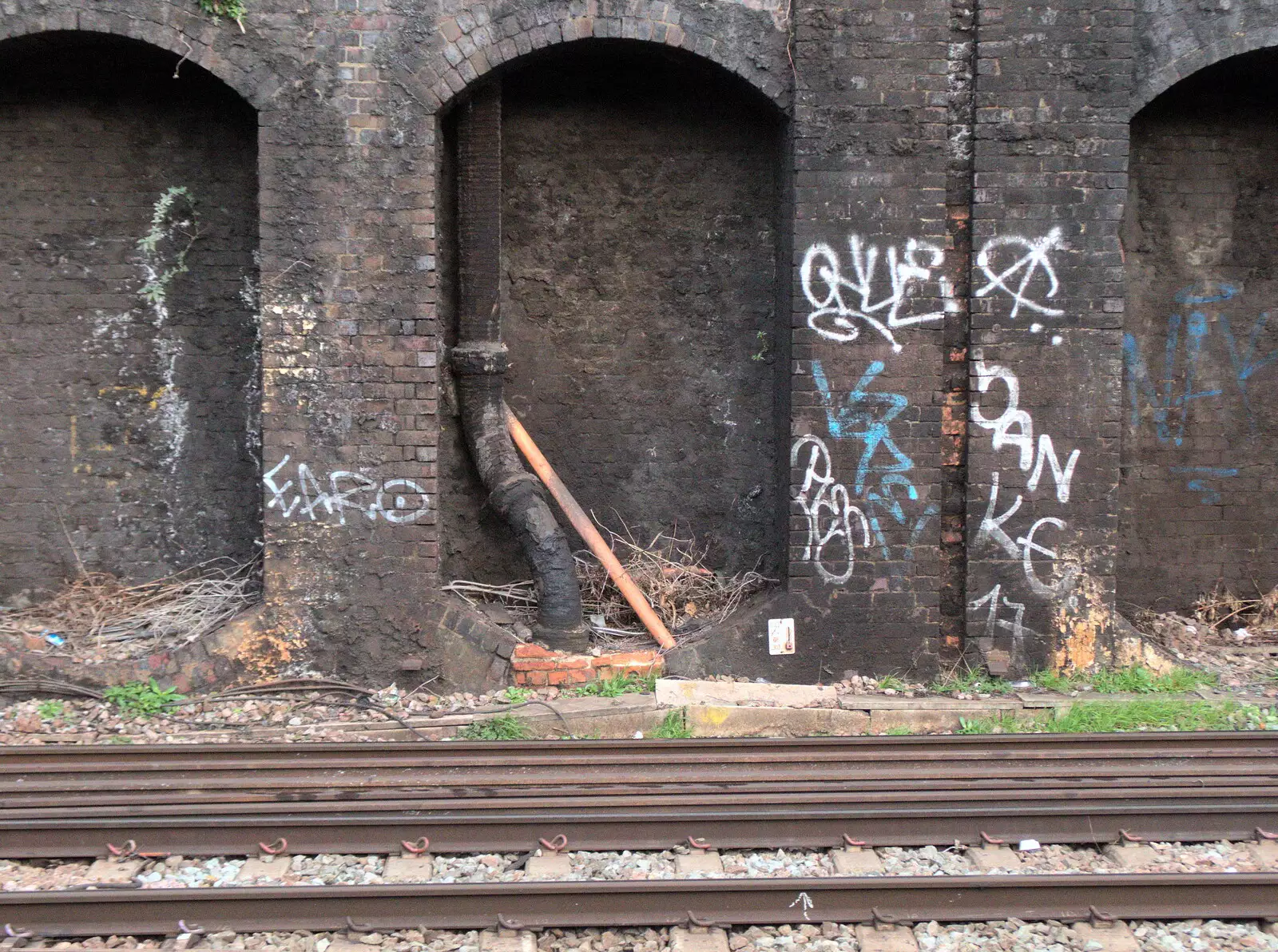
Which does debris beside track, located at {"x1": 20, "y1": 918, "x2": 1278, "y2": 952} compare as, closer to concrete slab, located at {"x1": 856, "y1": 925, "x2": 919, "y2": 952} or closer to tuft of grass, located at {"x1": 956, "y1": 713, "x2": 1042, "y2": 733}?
concrete slab, located at {"x1": 856, "y1": 925, "x2": 919, "y2": 952}

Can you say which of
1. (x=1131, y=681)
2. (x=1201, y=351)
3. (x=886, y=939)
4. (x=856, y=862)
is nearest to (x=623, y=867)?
(x=856, y=862)

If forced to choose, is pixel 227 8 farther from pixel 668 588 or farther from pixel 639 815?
pixel 639 815

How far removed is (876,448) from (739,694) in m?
1.71

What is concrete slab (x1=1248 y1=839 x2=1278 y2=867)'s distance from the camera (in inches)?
169

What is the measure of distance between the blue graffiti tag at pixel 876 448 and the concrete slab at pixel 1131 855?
2.32 metres

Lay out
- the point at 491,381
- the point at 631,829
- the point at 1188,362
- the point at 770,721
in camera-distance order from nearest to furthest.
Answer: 1. the point at 631,829
2. the point at 770,721
3. the point at 491,381
4. the point at 1188,362

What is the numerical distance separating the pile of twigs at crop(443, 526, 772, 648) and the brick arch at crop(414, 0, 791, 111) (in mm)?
3112

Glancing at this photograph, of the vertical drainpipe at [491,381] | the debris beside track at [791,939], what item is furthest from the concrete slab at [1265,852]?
the vertical drainpipe at [491,381]

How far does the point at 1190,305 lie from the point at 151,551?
7.32m

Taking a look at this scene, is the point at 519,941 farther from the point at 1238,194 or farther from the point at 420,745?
the point at 1238,194

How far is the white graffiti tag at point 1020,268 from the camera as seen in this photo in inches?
250

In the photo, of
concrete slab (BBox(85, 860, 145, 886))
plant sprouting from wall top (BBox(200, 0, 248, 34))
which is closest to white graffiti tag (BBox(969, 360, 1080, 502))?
plant sprouting from wall top (BBox(200, 0, 248, 34))

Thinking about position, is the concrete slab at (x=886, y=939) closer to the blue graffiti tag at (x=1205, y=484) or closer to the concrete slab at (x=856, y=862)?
the concrete slab at (x=856, y=862)

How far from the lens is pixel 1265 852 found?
4.37m
